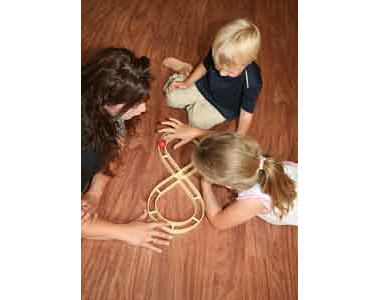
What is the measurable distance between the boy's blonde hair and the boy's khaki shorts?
11.5 inches

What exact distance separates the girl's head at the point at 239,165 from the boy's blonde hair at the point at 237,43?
0.23m

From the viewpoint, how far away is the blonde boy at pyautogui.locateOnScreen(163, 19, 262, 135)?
1.07 meters

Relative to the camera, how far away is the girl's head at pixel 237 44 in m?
1.06

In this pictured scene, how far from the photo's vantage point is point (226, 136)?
1.00 metres

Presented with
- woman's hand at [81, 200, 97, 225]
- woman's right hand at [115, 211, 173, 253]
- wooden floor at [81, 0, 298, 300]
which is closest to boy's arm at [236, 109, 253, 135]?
wooden floor at [81, 0, 298, 300]

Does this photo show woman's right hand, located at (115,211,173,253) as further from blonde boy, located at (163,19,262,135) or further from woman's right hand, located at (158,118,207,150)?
blonde boy, located at (163,19,262,135)

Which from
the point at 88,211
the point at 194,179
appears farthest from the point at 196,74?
the point at 88,211

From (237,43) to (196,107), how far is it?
0.37 metres

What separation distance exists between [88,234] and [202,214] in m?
0.37

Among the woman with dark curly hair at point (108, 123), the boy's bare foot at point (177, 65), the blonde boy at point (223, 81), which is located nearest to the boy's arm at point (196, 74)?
the blonde boy at point (223, 81)

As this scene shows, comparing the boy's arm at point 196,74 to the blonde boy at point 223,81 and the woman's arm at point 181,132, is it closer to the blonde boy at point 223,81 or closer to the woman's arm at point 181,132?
the blonde boy at point 223,81
